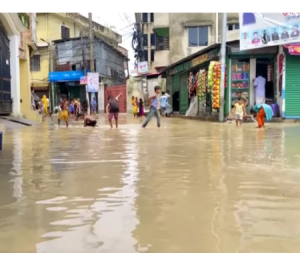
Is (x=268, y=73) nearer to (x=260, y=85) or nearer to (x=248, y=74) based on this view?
(x=260, y=85)

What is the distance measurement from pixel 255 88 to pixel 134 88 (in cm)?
2036

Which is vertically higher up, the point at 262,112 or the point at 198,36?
the point at 198,36

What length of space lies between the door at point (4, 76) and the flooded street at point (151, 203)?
978cm

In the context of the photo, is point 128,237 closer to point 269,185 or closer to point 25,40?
point 269,185

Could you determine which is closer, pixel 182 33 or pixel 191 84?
pixel 191 84

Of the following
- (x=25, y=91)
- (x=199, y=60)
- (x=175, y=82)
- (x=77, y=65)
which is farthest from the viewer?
(x=77, y=65)

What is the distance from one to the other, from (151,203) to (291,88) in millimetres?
15472

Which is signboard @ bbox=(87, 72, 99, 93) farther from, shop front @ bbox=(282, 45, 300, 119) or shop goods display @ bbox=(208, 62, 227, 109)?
shop front @ bbox=(282, 45, 300, 119)

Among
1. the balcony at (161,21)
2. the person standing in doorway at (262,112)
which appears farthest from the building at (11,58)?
the balcony at (161,21)

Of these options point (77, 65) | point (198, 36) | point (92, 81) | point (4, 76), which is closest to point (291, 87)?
point (92, 81)

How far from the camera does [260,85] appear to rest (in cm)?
1825

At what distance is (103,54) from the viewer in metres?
40.7

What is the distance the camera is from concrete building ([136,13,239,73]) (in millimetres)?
33281

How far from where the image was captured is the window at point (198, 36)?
33.9 metres
